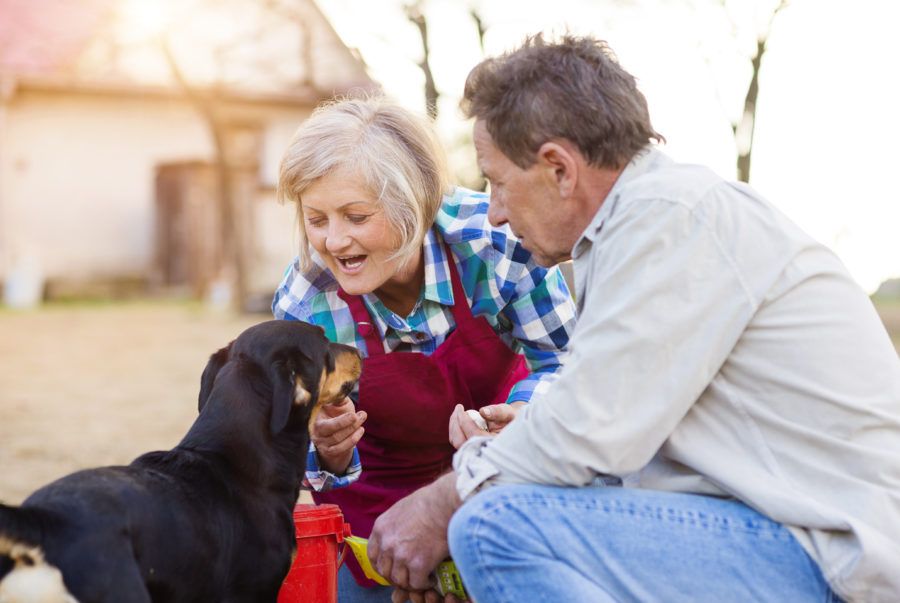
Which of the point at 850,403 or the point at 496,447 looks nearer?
the point at 850,403

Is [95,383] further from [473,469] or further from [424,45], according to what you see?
[473,469]

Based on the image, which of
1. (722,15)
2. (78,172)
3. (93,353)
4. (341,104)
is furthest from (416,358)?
(78,172)

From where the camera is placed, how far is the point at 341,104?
4023mm

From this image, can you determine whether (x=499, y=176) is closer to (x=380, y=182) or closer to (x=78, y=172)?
(x=380, y=182)

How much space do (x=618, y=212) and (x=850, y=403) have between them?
0.68 m

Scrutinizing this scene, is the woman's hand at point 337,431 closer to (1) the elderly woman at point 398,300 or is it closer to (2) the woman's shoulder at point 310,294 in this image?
(1) the elderly woman at point 398,300

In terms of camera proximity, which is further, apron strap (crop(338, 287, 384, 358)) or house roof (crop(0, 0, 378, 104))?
house roof (crop(0, 0, 378, 104))

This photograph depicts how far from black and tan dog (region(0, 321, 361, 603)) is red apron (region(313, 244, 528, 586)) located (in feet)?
0.53

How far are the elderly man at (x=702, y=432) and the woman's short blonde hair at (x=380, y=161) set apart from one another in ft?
3.90

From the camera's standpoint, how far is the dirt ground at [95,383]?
794 centimetres

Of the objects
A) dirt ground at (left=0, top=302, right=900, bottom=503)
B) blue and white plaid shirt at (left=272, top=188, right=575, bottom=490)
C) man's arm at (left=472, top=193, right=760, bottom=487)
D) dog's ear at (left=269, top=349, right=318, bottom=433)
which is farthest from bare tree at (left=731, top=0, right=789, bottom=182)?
man's arm at (left=472, top=193, right=760, bottom=487)

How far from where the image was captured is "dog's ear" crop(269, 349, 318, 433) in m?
3.43

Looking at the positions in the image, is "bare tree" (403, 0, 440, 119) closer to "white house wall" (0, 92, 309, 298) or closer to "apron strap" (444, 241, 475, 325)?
"apron strap" (444, 241, 475, 325)

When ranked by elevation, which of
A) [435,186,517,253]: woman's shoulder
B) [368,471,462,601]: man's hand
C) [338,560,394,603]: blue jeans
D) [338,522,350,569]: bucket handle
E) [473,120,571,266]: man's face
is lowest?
[338,560,394,603]: blue jeans
